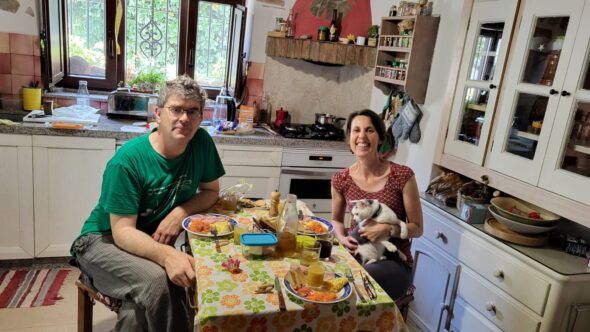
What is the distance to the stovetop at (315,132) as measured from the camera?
10.8 feet

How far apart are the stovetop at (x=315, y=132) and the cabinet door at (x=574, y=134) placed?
5.67 feet

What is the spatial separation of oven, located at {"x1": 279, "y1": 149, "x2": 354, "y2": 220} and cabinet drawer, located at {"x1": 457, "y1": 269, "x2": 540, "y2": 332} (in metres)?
1.42

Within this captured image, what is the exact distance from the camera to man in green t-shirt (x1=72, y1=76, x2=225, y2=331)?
149 cm

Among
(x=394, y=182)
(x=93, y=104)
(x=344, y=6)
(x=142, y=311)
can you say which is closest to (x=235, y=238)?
(x=142, y=311)

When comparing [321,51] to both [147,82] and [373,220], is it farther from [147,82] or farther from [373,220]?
[373,220]

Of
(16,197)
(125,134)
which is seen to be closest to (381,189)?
(125,134)

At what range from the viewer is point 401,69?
281cm

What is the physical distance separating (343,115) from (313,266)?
2.61m

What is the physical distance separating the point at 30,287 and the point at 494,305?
2.53 m

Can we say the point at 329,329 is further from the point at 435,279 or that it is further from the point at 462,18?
the point at 462,18

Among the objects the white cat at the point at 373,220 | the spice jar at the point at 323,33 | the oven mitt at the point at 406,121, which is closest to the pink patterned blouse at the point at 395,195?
the white cat at the point at 373,220

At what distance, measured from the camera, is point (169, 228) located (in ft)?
5.47

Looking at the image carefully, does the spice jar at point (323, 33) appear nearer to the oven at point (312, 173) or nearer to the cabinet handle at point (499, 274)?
the oven at point (312, 173)

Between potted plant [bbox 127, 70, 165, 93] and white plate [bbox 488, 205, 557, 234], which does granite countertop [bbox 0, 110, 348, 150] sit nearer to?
potted plant [bbox 127, 70, 165, 93]
